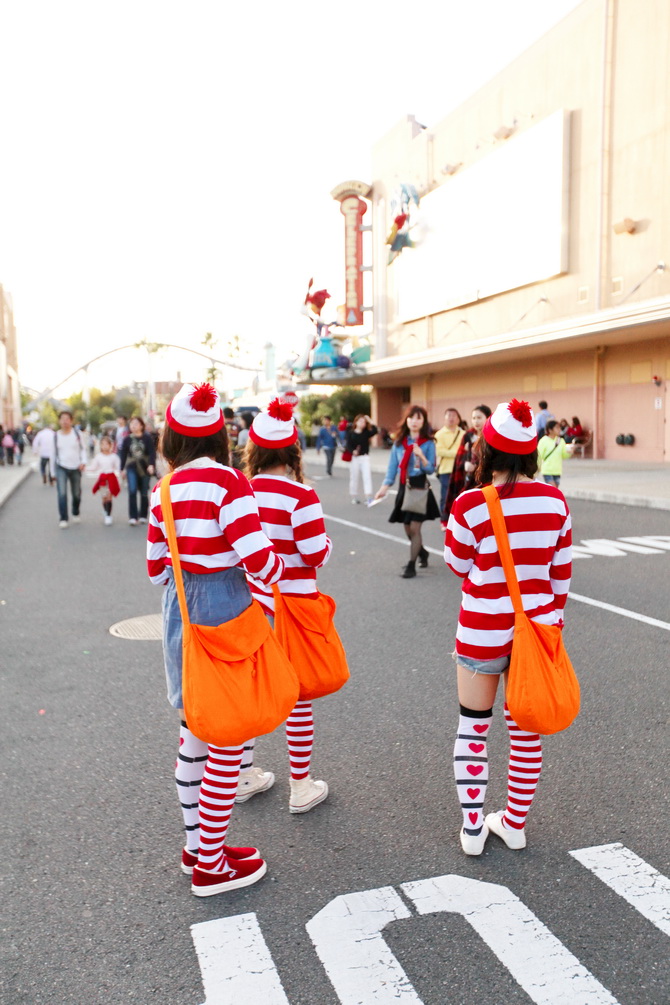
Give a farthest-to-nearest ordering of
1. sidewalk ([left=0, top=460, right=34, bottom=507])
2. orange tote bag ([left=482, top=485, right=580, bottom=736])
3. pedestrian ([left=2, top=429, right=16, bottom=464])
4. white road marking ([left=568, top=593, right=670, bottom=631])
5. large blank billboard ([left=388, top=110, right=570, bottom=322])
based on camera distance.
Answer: pedestrian ([left=2, top=429, right=16, bottom=464]) < large blank billboard ([left=388, top=110, right=570, bottom=322]) < sidewalk ([left=0, top=460, right=34, bottom=507]) < white road marking ([left=568, top=593, right=670, bottom=631]) < orange tote bag ([left=482, top=485, right=580, bottom=736])

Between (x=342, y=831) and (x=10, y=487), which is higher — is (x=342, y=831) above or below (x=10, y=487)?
below

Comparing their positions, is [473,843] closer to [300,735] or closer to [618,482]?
[300,735]

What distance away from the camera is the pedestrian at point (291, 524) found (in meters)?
3.37

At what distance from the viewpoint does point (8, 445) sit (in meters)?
34.7

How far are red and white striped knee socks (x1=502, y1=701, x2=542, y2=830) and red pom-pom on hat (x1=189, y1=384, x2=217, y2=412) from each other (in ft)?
5.37

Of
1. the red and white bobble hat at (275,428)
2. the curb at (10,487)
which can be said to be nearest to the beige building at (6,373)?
the curb at (10,487)

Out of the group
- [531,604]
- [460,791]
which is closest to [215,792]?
[460,791]

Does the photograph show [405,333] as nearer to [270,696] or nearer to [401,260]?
[401,260]

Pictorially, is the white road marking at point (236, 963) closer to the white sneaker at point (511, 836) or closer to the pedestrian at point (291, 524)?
the pedestrian at point (291, 524)

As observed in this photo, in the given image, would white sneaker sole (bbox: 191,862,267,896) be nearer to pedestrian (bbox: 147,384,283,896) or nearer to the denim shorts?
pedestrian (bbox: 147,384,283,896)

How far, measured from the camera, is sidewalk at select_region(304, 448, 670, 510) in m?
14.8

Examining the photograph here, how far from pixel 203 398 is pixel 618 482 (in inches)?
650


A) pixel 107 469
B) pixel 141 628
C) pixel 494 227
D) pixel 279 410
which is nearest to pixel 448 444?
pixel 141 628

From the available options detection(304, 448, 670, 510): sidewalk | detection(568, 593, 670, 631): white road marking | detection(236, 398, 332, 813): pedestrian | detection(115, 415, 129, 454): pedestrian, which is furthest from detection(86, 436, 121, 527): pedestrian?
detection(236, 398, 332, 813): pedestrian
